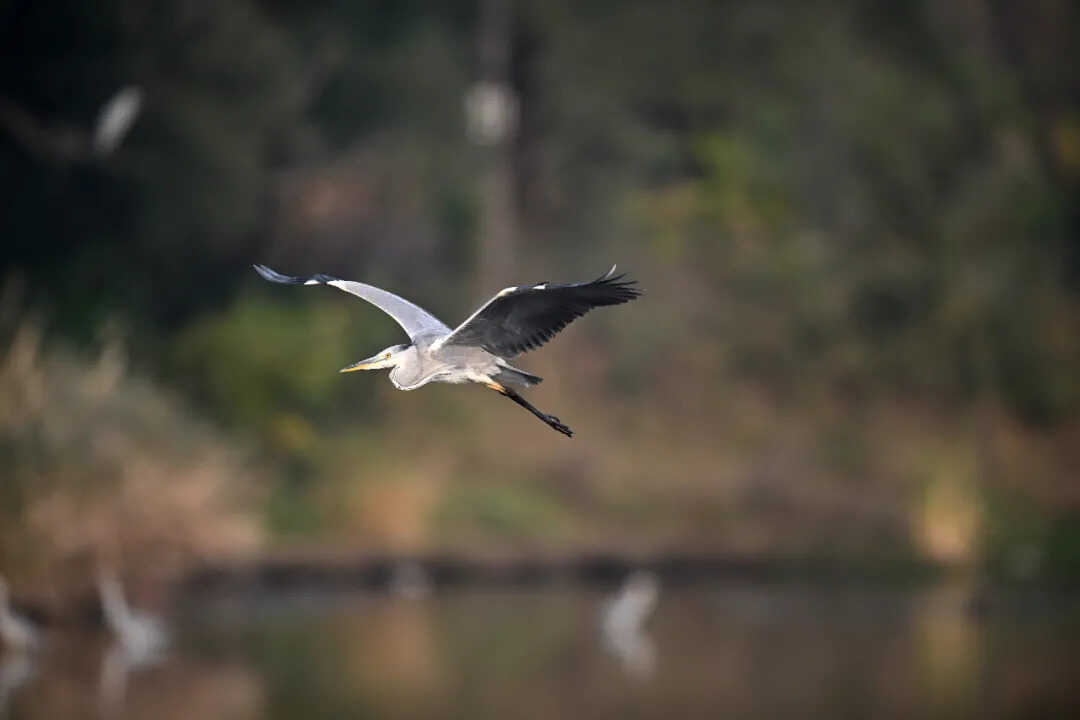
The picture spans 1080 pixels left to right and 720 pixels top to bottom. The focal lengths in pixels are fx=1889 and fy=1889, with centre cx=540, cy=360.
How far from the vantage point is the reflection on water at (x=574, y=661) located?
43.1 feet

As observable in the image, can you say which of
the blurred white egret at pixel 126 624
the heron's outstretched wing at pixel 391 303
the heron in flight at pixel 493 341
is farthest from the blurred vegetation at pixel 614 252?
the heron in flight at pixel 493 341

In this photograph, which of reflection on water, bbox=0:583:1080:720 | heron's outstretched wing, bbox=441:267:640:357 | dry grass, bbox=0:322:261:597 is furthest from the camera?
dry grass, bbox=0:322:261:597

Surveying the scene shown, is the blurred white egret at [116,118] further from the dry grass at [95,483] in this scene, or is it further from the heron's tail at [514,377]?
the heron's tail at [514,377]

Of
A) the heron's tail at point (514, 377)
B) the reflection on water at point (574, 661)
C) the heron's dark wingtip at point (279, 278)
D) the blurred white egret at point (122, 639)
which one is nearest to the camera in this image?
the heron's tail at point (514, 377)

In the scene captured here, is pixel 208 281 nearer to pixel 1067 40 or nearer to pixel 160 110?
pixel 160 110

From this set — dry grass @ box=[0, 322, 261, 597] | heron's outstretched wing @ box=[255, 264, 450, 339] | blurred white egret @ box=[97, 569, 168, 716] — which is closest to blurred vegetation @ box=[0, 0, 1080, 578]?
dry grass @ box=[0, 322, 261, 597]

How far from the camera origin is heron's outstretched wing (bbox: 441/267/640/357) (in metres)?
8.12

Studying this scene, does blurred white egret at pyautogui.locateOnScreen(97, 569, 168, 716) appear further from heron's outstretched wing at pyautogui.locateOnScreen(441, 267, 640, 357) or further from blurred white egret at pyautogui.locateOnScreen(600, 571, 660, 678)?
heron's outstretched wing at pyautogui.locateOnScreen(441, 267, 640, 357)

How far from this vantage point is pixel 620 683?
1420 cm

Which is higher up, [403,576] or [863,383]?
[863,383]

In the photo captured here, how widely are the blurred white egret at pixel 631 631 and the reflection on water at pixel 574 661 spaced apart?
0.12 m

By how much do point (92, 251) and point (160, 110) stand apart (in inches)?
70.4

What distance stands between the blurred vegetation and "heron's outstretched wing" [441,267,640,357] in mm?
10045

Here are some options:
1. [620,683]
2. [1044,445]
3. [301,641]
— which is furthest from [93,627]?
[1044,445]
